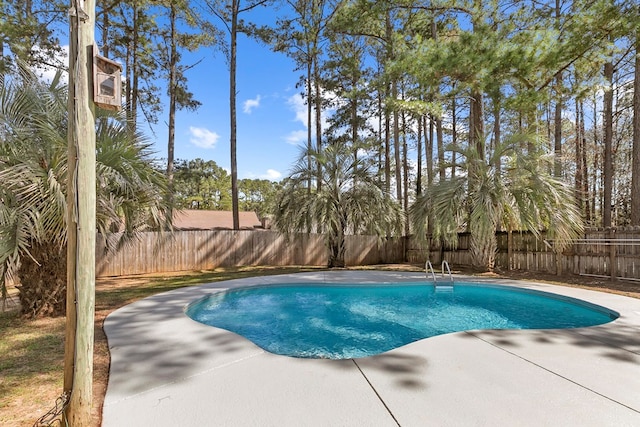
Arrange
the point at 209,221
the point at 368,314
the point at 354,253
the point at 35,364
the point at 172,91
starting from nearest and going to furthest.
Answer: the point at 35,364 → the point at 368,314 → the point at 172,91 → the point at 354,253 → the point at 209,221

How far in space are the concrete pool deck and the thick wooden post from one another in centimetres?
41

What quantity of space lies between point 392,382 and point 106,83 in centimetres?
300

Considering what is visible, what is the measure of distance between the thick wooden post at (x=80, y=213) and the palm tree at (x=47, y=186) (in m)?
2.34

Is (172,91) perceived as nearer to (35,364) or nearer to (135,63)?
(135,63)

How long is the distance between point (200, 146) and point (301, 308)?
2181 centimetres

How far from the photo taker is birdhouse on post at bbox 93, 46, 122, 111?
1.93 meters

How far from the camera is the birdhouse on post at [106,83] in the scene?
76.1 inches

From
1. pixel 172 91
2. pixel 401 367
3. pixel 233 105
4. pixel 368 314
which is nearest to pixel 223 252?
pixel 233 105

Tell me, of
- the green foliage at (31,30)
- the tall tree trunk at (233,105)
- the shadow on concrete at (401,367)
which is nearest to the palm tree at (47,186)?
the shadow on concrete at (401,367)

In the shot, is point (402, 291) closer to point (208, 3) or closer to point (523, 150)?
point (523, 150)

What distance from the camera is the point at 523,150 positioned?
9461 mm

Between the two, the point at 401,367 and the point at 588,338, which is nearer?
the point at 401,367

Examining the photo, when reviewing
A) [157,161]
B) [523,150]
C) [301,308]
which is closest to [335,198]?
[301,308]

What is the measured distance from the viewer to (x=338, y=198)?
1108 centimetres
